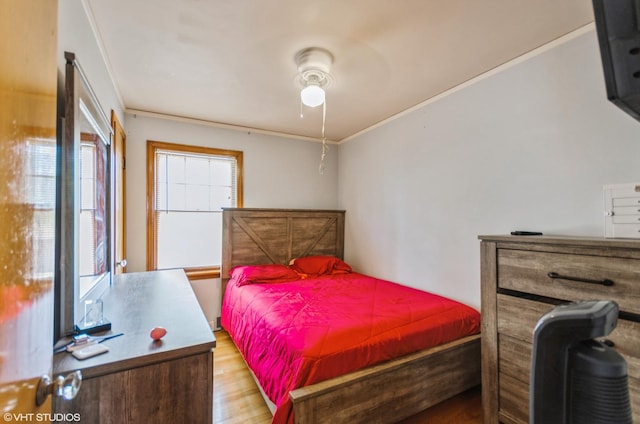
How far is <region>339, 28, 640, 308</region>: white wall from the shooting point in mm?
1770

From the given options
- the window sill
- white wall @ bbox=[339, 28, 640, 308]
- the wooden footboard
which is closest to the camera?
the wooden footboard

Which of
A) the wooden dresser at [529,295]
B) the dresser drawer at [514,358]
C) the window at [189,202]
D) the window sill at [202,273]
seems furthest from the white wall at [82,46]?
the dresser drawer at [514,358]

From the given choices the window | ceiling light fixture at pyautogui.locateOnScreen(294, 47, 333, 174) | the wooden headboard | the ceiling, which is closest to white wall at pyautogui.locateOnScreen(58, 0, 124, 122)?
the ceiling

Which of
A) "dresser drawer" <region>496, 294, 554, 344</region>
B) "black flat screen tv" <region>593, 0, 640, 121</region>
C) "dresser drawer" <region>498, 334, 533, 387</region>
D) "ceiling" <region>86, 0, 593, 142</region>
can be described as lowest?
"dresser drawer" <region>498, 334, 533, 387</region>

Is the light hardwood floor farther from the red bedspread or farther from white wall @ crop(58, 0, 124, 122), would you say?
white wall @ crop(58, 0, 124, 122)

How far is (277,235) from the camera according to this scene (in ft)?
12.4

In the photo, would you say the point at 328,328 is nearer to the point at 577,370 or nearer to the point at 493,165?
the point at 577,370

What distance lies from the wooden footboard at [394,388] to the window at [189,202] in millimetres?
2404

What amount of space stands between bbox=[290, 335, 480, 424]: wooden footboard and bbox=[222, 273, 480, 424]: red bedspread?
59mm

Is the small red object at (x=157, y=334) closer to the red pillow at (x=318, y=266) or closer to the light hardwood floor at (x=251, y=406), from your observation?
the light hardwood floor at (x=251, y=406)

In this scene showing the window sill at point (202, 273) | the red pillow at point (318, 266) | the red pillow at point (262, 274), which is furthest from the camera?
the red pillow at point (318, 266)

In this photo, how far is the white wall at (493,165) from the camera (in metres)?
1.77

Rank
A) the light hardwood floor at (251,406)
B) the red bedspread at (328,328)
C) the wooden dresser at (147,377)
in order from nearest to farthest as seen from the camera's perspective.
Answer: the wooden dresser at (147,377) → the red bedspread at (328,328) → the light hardwood floor at (251,406)

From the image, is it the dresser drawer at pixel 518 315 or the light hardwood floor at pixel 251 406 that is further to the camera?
the light hardwood floor at pixel 251 406
